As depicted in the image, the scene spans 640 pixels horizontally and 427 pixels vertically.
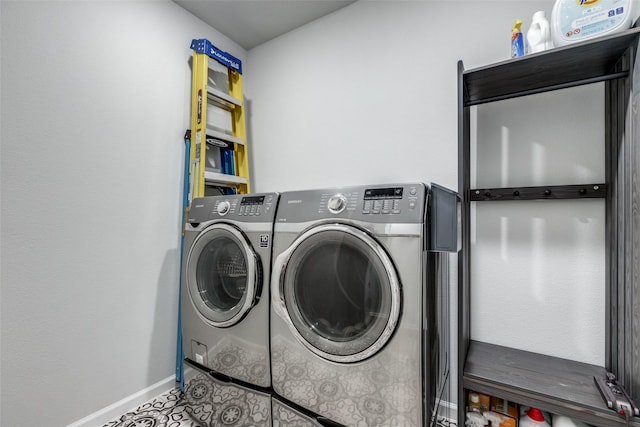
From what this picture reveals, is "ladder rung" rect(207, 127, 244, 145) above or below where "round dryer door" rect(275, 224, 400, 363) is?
above

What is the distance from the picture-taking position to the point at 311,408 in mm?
1296

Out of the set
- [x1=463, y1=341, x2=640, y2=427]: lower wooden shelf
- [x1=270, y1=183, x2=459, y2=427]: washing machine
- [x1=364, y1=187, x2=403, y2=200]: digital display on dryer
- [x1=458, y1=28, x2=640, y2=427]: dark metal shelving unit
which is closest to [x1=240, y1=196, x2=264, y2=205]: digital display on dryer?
[x1=270, y1=183, x2=459, y2=427]: washing machine

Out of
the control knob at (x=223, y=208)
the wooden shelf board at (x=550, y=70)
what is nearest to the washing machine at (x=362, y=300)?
the control knob at (x=223, y=208)

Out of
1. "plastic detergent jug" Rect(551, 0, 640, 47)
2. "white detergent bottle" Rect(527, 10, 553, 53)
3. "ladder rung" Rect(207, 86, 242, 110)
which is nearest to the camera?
"plastic detergent jug" Rect(551, 0, 640, 47)

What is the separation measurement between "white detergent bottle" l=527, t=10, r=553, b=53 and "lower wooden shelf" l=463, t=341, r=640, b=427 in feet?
4.39

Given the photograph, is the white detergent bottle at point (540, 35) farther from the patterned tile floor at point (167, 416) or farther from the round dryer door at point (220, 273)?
the patterned tile floor at point (167, 416)

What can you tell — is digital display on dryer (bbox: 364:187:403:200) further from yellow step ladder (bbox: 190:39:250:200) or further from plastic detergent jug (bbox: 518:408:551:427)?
yellow step ladder (bbox: 190:39:250:200)

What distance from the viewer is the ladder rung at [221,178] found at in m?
2.09

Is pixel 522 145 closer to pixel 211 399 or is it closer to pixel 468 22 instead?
pixel 468 22

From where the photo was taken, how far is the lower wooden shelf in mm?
1073

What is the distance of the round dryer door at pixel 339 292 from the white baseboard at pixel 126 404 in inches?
50.1

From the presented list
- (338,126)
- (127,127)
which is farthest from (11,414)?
(338,126)

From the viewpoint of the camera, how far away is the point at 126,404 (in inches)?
70.2

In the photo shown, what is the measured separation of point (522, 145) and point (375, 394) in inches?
53.7
